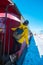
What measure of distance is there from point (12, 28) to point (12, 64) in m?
0.36

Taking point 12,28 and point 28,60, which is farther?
point 28,60

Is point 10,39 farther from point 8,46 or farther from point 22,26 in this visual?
point 22,26

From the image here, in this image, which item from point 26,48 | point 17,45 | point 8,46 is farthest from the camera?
point 26,48

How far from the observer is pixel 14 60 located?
1.62 metres

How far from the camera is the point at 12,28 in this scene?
1637mm

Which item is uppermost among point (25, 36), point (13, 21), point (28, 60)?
point (13, 21)

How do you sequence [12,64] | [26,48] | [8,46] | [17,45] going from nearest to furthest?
[12,64] < [8,46] < [17,45] < [26,48]

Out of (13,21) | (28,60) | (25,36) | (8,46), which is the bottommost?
(28,60)

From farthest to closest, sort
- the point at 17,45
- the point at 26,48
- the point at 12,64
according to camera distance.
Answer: the point at 26,48
the point at 17,45
the point at 12,64

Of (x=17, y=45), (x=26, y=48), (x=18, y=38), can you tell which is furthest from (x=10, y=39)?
(x=26, y=48)

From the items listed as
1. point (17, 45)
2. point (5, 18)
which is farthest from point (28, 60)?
point (5, 18)

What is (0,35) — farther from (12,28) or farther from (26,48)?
(26,48)

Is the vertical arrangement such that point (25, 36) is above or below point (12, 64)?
above

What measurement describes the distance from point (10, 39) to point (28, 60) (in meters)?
0.33
